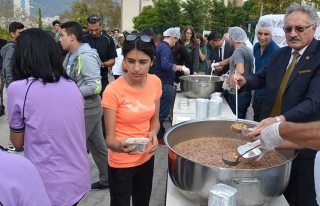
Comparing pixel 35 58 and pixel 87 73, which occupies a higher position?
pixel 35 58

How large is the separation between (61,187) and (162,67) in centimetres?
257

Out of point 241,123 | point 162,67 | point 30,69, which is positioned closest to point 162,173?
point 162,67

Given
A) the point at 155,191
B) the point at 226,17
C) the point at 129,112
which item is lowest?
the point at 155,191

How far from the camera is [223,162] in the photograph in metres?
1.52

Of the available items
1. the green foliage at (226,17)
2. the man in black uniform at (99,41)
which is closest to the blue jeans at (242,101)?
the man in black uniform at (99,41)

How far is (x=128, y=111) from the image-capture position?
163 cm

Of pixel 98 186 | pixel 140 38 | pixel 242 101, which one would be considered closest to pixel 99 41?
pixel 98 186

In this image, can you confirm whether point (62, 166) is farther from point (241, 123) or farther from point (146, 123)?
point (241, 123)

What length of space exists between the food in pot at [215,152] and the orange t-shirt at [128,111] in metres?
0.23

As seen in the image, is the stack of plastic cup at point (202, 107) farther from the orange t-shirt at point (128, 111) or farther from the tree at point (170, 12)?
the tree at point (170, 12)

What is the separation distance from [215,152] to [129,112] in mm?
532

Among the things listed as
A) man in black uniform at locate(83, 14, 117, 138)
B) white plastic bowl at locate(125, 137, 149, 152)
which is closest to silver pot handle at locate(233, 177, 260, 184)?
white plastic bowl at locate(125, 137, 149, 152)

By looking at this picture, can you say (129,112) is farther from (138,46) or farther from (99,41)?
(99,41)

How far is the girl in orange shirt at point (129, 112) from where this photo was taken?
1601mm
